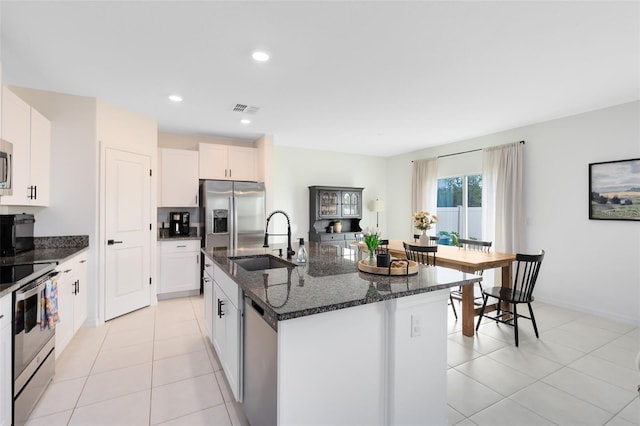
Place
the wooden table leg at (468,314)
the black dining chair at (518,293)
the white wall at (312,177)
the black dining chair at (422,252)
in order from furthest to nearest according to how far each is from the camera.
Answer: the white wall at (312,177)
the black dining chair at (422,252)
the wooden table leg at (468,314)
the black dining chair at (518,293)

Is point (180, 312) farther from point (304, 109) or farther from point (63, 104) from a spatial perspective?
point (304, 109)

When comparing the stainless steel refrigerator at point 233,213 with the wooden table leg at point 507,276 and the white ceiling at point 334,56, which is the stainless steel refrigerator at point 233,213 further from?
the wooden table leg at point 507,276

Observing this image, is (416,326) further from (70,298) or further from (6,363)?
(70,298)

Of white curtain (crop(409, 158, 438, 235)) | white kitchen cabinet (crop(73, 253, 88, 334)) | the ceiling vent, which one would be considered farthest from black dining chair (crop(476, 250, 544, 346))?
white kitchen cabinet (crop(73, 253, 88, 334))

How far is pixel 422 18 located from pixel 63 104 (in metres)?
3.66

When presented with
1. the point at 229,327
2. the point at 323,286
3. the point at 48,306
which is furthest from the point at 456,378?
the point at 48,306

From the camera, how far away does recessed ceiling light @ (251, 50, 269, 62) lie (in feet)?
7.87

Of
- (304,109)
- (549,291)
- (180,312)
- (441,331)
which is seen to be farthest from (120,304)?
(549,291)

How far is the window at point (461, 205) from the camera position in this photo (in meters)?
5.34

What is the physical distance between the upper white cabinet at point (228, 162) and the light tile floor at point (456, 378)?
2.37 meters

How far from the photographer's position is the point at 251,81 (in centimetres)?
294

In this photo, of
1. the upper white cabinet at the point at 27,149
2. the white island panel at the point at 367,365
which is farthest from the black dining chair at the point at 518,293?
the upper white cabinet at the point at 27,149

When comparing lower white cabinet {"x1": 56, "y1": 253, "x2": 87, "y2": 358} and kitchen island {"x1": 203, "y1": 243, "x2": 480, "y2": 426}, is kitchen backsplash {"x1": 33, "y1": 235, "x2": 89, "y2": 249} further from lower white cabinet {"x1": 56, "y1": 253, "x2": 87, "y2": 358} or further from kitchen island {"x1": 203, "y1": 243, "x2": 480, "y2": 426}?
kitchen island {"x1": 203, "y1": 243, "x2": 480, "y2": 426}

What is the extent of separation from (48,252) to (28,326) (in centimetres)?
129
